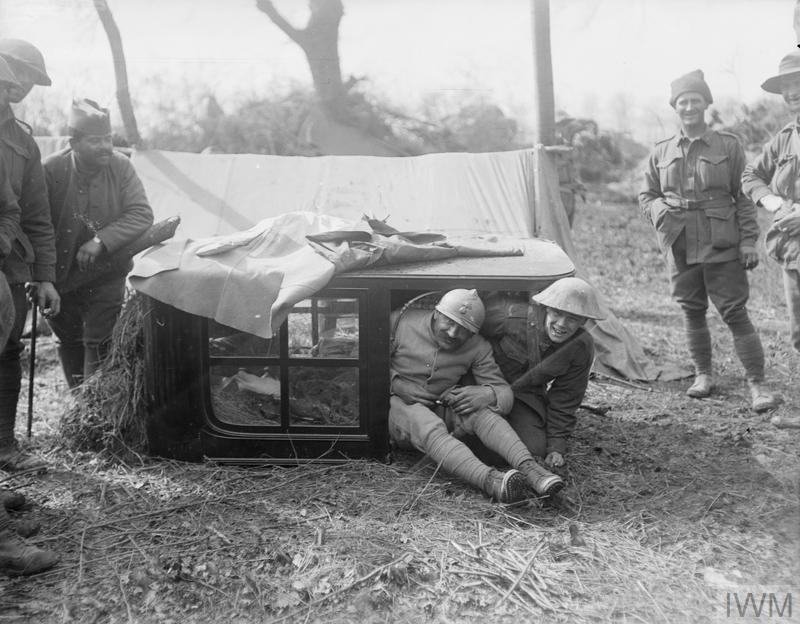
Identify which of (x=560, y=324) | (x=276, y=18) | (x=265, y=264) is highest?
(x=276, y=18)

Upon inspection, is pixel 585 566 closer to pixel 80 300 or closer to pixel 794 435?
pixel 794 435

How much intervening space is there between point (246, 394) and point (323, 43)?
656 cm

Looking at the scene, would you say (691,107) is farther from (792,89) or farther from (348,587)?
(348,587)

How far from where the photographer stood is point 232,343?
3.83 metres

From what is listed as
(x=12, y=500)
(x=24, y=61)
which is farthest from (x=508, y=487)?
(x=24, y=61)

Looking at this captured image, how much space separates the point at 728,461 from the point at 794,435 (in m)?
0.60

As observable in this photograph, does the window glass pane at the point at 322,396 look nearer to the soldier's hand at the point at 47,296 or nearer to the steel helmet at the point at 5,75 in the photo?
the soldier's hand at the point at 47,296

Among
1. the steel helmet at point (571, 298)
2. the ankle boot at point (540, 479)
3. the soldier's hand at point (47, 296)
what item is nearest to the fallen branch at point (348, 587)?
the ankle boot at point (540, 479)

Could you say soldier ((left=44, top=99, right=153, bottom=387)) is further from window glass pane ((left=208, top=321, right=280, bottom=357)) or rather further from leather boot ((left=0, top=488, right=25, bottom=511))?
leather boot ((left=0, top=488, right=25, bottom=511))

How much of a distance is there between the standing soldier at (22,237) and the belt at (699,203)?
3.41 metres

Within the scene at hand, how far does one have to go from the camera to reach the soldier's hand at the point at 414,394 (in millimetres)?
3422

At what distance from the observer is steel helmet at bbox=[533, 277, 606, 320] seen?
10.6 ft

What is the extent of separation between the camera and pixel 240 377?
3.90 meters

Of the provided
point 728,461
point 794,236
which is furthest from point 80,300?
point 794,236
